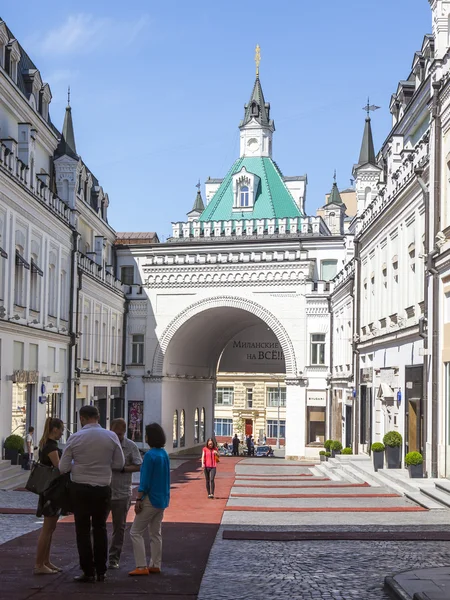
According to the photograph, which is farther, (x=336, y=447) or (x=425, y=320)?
(x=336, y=447)

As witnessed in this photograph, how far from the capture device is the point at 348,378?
37.8 metres

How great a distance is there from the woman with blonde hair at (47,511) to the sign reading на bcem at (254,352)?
45.9 meters

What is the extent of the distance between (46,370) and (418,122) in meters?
15.0

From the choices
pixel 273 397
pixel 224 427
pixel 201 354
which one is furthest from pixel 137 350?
pixel 224 427

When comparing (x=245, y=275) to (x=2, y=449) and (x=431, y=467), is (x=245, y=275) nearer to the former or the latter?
(x=2, y=449)

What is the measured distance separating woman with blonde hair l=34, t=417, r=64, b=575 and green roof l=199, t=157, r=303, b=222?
145 ft

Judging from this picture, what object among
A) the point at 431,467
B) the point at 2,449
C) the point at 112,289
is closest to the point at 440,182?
the point at 431,467

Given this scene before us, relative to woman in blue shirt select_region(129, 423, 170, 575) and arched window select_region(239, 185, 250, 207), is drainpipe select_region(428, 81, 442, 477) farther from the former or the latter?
arched window select_region(239, 185, 250, 207)

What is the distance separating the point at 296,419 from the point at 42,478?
36.7 meters

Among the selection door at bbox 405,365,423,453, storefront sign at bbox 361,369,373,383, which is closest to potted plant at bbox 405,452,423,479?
door at bbox 405,365,423,453

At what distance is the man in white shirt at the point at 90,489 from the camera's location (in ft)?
29.5

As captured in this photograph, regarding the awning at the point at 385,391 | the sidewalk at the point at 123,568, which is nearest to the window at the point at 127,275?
the awning at the point at 385,391

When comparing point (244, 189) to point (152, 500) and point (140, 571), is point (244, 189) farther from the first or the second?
point (140, 571)

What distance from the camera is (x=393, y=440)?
24.3 m
